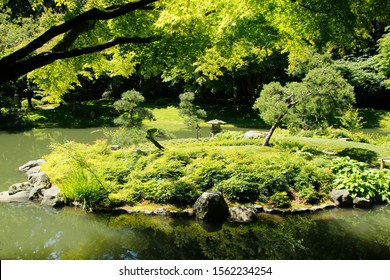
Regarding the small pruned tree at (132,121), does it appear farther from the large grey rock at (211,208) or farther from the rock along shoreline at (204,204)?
the large grey rock at (211,208)

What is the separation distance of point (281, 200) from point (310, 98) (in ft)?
17.3

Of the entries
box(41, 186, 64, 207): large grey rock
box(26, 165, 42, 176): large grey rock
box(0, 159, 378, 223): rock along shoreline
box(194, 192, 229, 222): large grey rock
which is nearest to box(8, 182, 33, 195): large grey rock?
box(0, 159, 378, 223): rock along shoreline

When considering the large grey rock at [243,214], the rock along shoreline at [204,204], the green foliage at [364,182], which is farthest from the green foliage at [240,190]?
the green foliage at [364,182]

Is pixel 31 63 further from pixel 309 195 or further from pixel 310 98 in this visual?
pixel 310 98

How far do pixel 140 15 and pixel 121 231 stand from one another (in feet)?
15.1

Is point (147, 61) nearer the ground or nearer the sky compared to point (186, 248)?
nearer the sky

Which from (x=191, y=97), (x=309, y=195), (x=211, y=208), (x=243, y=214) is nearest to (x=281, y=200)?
(x=309, y=195)

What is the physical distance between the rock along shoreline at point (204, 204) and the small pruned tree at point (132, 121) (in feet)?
8.29

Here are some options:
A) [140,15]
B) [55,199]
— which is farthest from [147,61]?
[55,199]

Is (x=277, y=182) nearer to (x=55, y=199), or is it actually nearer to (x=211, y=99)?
(x=55, y=199)

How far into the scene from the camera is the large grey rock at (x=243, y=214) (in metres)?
8.37

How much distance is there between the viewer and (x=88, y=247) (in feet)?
23.5

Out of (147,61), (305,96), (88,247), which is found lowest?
(88,247)
